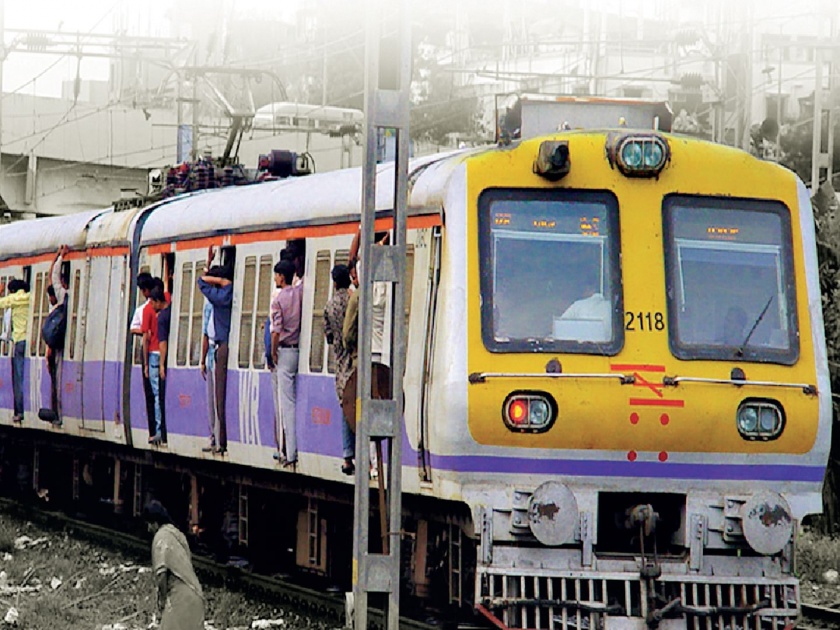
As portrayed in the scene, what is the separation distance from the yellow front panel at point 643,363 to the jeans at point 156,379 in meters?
5.56

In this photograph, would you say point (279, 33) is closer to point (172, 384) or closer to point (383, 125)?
point (172, 384)

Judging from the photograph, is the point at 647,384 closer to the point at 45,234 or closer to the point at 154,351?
the point at 154,351

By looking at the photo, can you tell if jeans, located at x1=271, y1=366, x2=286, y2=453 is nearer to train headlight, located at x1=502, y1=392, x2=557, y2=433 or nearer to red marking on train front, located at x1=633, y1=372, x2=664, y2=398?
train headlight, located at x1=502, y1=392, x2=557, y2=433

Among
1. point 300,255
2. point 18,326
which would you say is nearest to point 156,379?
point 300,255

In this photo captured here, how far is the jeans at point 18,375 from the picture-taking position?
1838 centimetres

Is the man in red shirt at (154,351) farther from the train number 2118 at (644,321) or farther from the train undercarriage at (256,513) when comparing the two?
the train number 2118 at (644,321)

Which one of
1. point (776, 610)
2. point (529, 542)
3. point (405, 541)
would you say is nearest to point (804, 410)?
point (776, 610)

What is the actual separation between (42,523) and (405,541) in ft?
24.6

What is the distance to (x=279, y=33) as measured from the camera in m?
57.9

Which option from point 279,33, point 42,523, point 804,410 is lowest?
point 42,523

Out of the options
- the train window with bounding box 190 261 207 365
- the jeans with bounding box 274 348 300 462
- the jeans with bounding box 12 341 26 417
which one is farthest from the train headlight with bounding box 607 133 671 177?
the jeans with bounding box 12 341 26 417

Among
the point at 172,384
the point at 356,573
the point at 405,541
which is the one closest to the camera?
the point at 356,573

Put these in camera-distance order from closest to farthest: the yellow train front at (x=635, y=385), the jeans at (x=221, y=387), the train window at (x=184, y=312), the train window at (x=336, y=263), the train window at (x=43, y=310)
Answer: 1. the yellow train front at (x=635, y=385)
2. the train window at (x=336, y=263)
3. the jeans at (x=221, y=387)
4. the train window at (x=184, y=312)
5. the train window at (x=43, y=310)

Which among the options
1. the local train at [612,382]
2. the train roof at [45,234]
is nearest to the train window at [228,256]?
the local train at [612,382]
